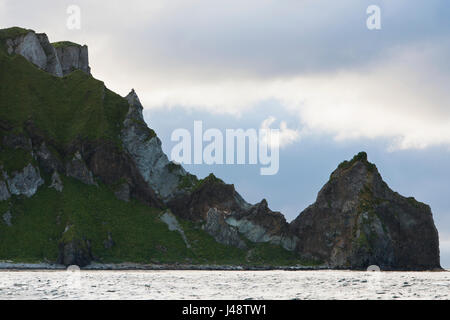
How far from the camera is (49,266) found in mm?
198875
